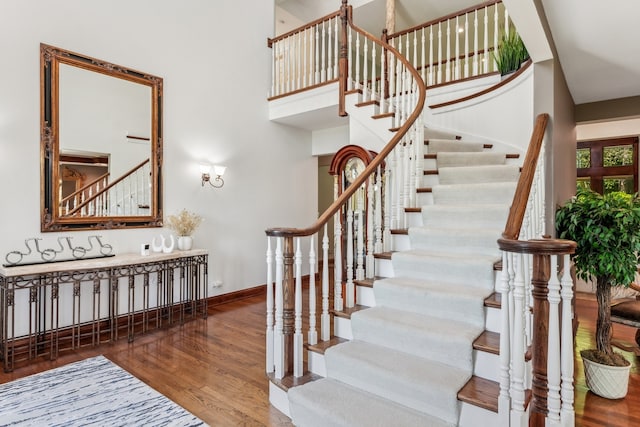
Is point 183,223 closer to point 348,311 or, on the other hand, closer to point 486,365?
point 348,311

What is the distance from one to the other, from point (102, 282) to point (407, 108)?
3830 millimetres

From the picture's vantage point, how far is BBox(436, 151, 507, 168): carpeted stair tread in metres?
3.82

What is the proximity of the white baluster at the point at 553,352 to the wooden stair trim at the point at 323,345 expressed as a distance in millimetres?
1261

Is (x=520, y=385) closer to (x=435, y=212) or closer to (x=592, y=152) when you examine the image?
(x=435, y=212)

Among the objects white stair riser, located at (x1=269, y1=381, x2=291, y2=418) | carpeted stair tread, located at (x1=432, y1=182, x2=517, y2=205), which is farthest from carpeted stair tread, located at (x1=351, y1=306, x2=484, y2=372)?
carpeted stair tread, located at (x1=432, y1=182, x2=517, y2=205)

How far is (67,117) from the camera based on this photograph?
3381 mm

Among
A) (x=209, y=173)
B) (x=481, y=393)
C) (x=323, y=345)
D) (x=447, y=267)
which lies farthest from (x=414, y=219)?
(x=209, y=173)

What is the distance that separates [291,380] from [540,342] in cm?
144

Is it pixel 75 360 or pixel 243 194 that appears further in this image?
pixel 243 194

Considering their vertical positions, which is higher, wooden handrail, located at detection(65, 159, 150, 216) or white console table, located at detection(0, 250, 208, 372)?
wooden handrail, located at detection(65, 159, 150, 216)

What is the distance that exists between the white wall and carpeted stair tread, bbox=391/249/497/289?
2832 millimetres

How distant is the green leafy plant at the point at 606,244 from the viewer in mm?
2391

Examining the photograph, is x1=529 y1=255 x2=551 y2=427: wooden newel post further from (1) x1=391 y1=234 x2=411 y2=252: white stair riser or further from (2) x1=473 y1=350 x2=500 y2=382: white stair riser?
(1) x1=391 y1=234 x2=411 y2=252: white stair riser

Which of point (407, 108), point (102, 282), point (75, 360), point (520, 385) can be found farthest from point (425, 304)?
point (102, 282)
